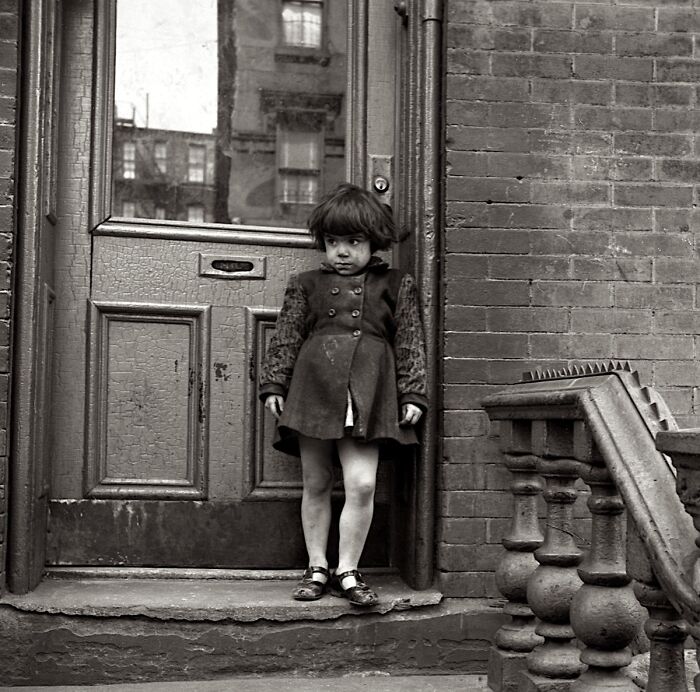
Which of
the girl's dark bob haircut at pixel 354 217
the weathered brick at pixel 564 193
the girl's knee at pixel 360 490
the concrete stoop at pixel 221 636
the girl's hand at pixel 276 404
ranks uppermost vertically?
the weathered brick at pixel 564 193

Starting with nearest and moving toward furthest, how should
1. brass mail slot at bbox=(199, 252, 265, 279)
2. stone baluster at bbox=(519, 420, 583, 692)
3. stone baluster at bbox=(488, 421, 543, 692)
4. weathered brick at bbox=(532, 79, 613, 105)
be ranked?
stone baluster at bbox=(519, 420, 583, 692)
stone baluster at bbox=(488, 421, 543, 692)
weathered brick at bbox=(532, 79, 613, 105)
brass mail slot at bbox=(199, 252, 265, 279)

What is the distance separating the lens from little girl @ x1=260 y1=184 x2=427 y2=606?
355 cm

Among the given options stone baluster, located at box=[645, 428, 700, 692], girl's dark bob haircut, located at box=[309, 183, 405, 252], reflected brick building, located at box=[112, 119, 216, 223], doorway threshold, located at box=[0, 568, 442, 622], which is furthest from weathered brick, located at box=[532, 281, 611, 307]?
stone baluster, located at box=[645, 428, 700, 692]

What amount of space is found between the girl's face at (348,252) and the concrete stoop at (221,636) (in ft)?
4.05

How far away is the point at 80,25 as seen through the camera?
154 inches

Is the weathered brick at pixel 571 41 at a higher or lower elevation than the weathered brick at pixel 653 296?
higher

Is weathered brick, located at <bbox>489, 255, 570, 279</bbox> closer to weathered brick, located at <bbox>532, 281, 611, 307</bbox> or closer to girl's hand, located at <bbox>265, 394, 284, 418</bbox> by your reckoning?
weathered brick, located at <bbox>532, 281, 611, 307</bbox>

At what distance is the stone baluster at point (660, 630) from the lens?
87.3 inches

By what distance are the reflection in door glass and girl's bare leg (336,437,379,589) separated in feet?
3.58

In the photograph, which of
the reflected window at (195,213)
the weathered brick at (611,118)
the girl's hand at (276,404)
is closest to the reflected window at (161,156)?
the reflected window at (195,213)

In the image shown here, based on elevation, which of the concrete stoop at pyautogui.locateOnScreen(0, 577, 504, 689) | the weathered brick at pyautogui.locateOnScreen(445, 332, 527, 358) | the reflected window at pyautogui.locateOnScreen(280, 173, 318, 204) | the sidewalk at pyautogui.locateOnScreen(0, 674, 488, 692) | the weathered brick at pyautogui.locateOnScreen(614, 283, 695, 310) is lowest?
the sidewalk at pyautogui.locateOnScreen(0, 674, 488, 692)

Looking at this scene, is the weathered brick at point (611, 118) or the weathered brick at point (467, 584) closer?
the weathered brick at point (467, 584)

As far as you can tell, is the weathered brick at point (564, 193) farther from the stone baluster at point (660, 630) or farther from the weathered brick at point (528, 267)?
the stone baluster at point (660, 630)

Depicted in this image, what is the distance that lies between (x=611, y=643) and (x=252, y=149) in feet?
8.35
